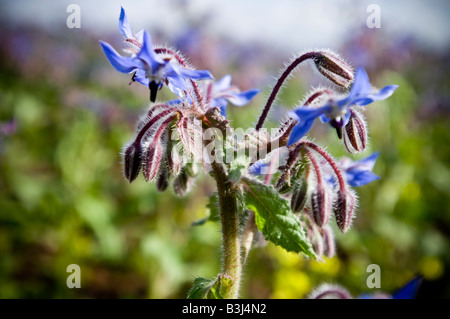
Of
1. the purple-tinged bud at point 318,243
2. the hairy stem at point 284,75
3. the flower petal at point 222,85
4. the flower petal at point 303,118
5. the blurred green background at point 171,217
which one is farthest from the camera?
the blurred green background at point 171,217

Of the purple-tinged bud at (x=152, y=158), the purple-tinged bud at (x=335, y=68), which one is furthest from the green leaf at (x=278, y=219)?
the purple-tinged bud at (x=335, y=68)

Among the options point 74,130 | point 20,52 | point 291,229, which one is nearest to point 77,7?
point 291,229

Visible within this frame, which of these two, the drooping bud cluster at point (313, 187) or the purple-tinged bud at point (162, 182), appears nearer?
the drooping bud cluster at point (313, 187)

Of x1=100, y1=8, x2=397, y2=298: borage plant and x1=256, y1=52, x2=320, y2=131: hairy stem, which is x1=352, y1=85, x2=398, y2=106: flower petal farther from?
x1=256, y1=52, x2=320, y2=131: hairy stem

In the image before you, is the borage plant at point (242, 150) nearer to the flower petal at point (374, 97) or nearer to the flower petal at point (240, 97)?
the flower petal at point (374, 97)

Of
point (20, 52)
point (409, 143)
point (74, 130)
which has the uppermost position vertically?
point (20, 52)

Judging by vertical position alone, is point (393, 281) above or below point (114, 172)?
below

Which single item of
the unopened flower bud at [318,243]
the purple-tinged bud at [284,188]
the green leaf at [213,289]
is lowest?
the green leaf at [213,289]

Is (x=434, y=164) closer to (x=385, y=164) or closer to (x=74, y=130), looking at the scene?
(x=385, y=164)

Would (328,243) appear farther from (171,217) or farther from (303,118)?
(171,217)
